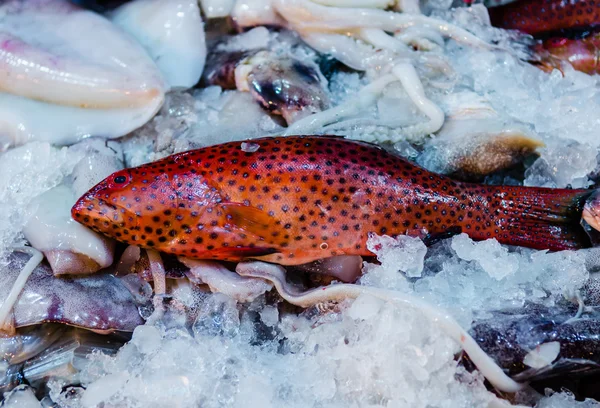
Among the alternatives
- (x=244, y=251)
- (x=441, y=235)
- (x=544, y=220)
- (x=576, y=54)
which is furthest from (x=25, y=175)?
(x=576, y=54)

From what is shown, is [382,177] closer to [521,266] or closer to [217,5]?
[521,266]

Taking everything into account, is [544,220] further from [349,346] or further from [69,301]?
[69,301]

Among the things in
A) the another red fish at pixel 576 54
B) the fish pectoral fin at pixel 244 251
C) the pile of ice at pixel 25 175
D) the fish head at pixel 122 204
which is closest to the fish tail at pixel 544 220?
the fish pectoral fin at pixel 244 251

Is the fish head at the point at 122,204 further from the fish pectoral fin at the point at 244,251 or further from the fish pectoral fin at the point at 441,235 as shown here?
the fish pectoral fin at the point at 441,235

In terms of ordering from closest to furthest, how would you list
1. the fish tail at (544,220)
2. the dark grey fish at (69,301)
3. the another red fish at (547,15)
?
the dark grey fish at (69,301), the fish tail at (544,220), the another red fish at (547,15)

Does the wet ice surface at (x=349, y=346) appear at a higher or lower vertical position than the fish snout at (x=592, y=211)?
lower

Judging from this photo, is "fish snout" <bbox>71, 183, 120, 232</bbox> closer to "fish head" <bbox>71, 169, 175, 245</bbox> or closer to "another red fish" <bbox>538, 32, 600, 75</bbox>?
"fish head" <bbox>71, 169, 175, 245</bbox>

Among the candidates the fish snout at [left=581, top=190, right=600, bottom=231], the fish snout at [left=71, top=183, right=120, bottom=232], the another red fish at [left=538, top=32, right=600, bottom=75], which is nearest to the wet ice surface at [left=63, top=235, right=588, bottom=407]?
the fish snout at [left=581, top=190, right=600, bottom=231]

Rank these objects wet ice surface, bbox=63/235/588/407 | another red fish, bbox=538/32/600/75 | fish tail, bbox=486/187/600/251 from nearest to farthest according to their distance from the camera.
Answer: wet ice surface, bbox=63/235/588/407
fish tail, bbox=486/187/600/251
another red fish, bbox=538/32/600/75
